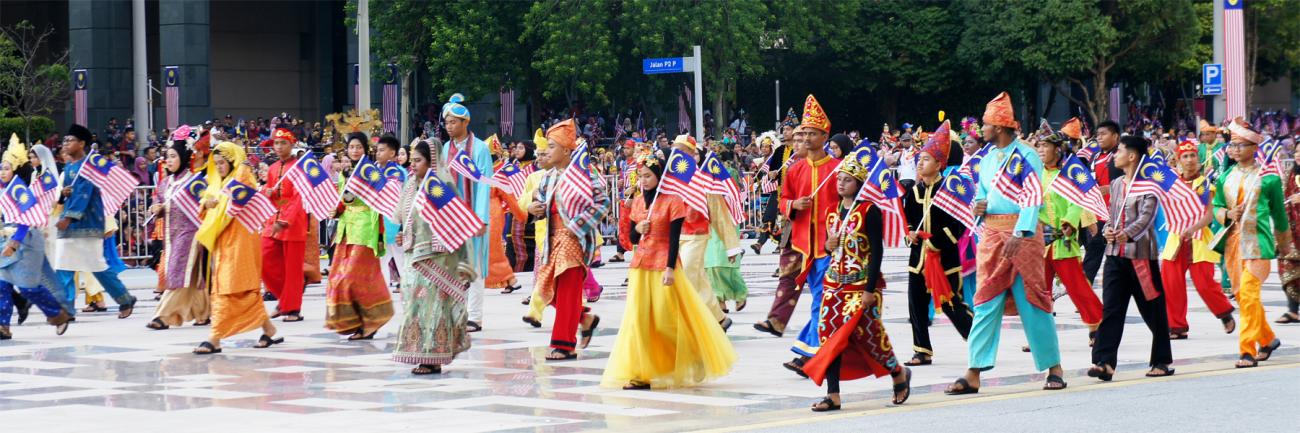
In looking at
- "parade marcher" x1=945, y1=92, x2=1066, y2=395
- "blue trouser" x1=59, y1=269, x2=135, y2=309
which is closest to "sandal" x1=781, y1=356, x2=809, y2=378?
"parade marcher" x1=945, y1=92, x2=1066, y2=395

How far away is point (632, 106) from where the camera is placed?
5338 centimetres

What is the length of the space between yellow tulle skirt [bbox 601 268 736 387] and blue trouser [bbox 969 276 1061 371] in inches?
57.2

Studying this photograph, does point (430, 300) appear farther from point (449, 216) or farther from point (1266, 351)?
point (1266, 351)

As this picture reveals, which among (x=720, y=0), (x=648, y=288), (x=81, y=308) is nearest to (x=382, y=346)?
(x=648, y=288)

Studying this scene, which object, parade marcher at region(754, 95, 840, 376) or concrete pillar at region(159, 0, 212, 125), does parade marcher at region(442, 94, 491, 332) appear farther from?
concrete pillar at region(159, 0, 212, 125)

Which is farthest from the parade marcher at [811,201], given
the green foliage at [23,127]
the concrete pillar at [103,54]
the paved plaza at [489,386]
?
the concrete pillar at [103,54]

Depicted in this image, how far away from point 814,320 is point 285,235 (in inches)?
244

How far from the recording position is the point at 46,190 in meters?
16.8

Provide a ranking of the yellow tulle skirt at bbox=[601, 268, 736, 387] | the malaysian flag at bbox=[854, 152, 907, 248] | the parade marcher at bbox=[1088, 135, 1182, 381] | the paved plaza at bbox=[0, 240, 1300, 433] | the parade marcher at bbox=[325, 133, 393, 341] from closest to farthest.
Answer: the paved plaza at bbox=[0, 240, 1300, 433] → the malaysian flag at bbox=[854, 152, 907, 248] → the yellow tulle skirt at bbox=[601, 268, 736, 387] → the parade marcher at bbox=[1088, 135, 1182, 381] → the parade marcher at bbox=[325, 133, 393, 341]

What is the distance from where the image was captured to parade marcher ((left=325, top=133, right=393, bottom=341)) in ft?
49.7

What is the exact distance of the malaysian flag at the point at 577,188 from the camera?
42.7ft

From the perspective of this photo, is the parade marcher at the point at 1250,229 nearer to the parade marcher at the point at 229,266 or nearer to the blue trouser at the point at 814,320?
the blue trouser at the point at 814,320

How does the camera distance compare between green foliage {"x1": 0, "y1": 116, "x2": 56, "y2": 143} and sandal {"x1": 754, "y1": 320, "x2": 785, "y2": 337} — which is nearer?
sandal {"x1": 754, "y1": 320, "x2": 785, "y2": 337}

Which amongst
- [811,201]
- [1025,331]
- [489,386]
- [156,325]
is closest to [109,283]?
[156,325]
